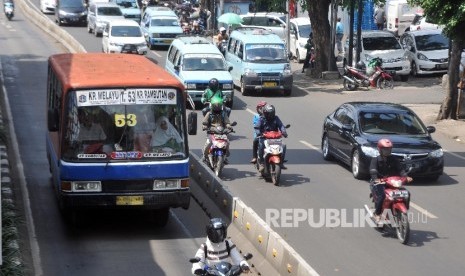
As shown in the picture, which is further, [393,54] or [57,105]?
[393,54]

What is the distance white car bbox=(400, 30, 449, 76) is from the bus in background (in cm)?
2454

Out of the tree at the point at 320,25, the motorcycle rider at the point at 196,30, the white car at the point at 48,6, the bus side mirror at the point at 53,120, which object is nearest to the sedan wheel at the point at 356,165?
the bus side mirror at the point at 53,120

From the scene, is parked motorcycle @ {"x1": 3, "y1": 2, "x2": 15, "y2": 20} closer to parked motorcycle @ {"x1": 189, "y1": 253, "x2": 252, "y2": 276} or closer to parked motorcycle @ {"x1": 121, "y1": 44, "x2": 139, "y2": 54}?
parked motorcycle @ {"x1": 121, "y1": 44, "x2": 139, "y2": 54}

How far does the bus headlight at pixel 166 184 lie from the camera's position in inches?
663

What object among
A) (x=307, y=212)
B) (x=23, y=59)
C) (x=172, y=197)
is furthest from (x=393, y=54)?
(x=172, y=197)

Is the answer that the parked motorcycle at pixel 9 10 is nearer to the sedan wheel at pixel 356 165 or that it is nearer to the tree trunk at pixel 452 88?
the tree trunk at pixel 452 88

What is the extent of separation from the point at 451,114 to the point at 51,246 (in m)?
17.2

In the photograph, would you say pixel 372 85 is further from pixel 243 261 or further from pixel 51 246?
pixel 243 261

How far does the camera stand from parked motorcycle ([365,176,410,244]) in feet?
54.3

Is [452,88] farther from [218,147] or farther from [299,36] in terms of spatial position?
[299,36]

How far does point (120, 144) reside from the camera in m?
16.8

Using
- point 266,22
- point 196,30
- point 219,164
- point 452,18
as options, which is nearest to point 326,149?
point 219,164

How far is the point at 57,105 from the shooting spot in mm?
18094

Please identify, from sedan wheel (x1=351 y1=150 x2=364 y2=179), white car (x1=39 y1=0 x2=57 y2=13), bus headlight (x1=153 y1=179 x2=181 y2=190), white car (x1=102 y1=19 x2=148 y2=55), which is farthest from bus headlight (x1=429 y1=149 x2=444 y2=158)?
white car (x1=39 y1=0 x2=57 y2=13)
